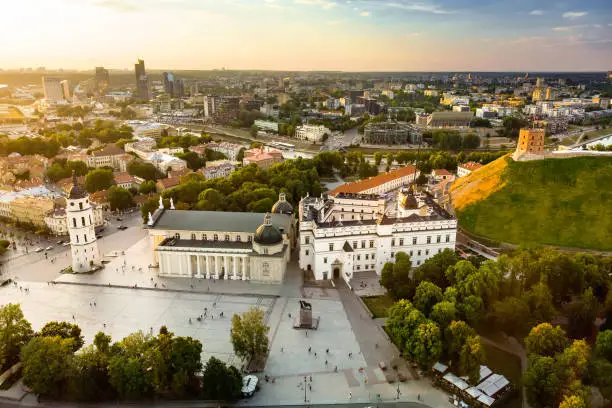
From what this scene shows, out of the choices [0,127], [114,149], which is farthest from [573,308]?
[0,127]

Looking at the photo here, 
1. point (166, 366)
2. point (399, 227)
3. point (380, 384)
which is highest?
point (399, 227)

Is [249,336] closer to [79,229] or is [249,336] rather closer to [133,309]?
[133,309]

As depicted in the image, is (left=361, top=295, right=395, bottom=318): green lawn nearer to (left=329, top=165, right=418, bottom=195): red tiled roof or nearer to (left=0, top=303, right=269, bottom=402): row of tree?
(left=0, top=303, right=269, bottom=402): row of tree

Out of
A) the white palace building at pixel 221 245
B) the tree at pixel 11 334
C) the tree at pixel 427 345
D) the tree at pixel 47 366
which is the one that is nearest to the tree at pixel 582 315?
the tree at pixel 427 345

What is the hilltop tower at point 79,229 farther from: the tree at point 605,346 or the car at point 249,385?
the tree at point 605,346

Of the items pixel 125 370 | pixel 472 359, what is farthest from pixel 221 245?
pixel 472 359

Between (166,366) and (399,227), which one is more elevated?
(399,227)

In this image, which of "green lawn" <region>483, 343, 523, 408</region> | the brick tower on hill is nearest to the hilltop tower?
"green lawn" <region>483, 343, 523, 408</region>

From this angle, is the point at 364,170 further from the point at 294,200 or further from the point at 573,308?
the point at 573,308
